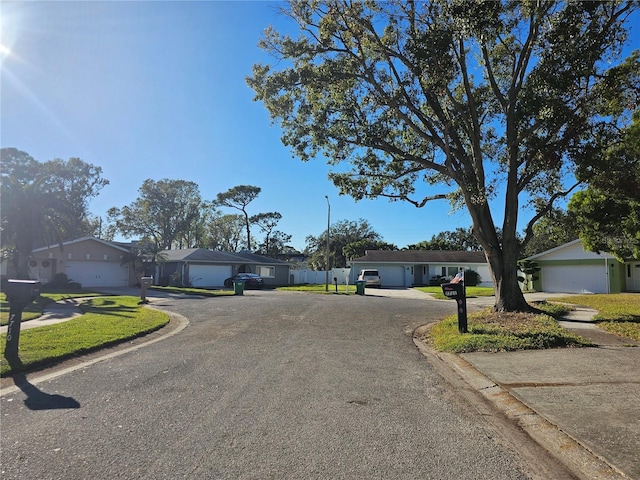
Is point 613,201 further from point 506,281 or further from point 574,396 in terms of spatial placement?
point 574,396

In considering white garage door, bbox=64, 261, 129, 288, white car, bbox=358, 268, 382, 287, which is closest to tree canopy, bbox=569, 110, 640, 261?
white car, bbox=358, 268, 382, 287

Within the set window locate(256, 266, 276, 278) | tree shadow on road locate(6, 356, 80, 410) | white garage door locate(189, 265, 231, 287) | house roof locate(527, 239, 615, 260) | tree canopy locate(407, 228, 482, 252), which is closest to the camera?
tree shadow on road locate(6, 356, 80, 410)

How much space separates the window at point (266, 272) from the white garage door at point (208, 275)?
14.0 ft

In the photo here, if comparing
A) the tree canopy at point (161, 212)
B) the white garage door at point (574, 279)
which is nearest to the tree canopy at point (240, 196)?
the tree canopy at point (161, 212)

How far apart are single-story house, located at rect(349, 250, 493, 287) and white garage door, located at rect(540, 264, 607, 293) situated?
38.2ft

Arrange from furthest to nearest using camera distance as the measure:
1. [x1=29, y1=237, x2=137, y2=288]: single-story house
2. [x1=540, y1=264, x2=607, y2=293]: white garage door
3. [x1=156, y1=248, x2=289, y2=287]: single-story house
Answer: [x1=156, y1=248, x2=289, y2=287]: single-story house, [x1=29, y1=237, x2=137, y2=288]: single-story house, [x1=540, y1=264, x2=607, y2=293]: white garage door

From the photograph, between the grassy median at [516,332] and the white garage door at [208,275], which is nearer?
the grassy median at [516,332]

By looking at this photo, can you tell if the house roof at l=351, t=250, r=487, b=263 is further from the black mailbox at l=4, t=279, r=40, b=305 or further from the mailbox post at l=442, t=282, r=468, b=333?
the black mailbox at l=4, t=279, r=40, b=305

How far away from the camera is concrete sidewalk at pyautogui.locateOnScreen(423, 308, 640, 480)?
3.96 meters

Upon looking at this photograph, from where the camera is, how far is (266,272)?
151ft

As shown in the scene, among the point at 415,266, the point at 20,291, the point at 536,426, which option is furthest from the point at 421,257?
the point at 536,426

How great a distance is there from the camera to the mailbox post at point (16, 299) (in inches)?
283

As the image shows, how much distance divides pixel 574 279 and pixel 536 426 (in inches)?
1298

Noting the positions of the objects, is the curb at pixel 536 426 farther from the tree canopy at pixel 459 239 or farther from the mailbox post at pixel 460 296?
the tree canopy at pixel 459 239
